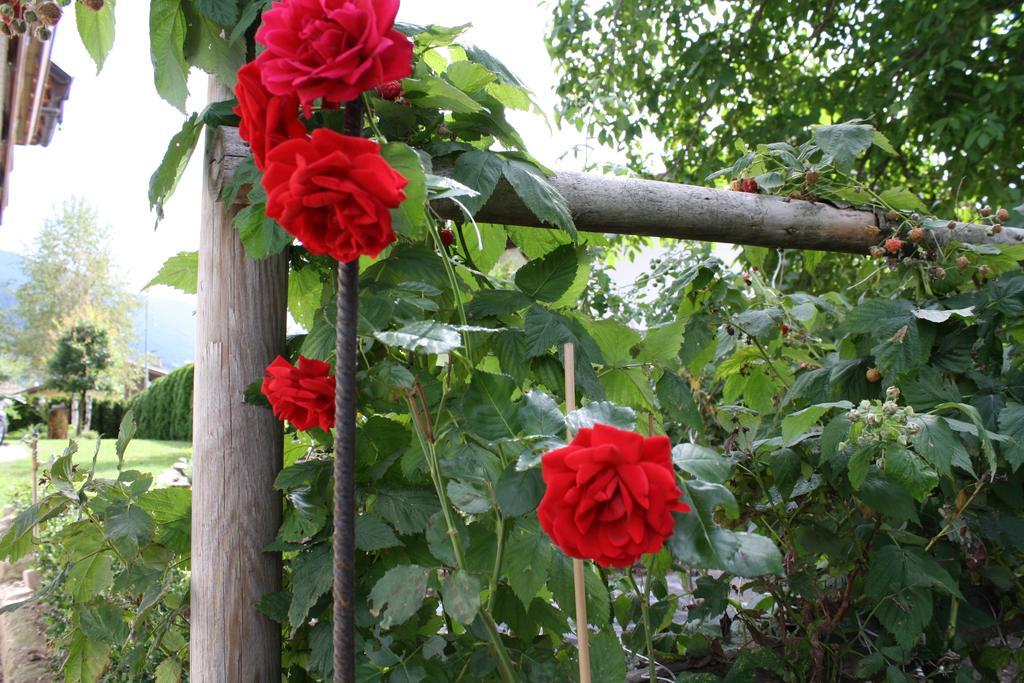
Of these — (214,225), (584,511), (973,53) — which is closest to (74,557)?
(214,225)

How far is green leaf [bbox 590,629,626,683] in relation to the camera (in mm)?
978

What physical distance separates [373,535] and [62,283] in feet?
105

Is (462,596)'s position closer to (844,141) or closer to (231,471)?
(231,471)

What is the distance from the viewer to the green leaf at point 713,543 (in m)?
0.63

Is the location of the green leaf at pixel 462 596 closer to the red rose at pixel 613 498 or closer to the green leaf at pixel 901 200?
the red rose at pixel 613 498

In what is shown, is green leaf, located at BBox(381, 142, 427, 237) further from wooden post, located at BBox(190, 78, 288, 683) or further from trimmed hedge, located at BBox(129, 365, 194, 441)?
trimmed hedge, located at BBox(129, 365, 194, 441)

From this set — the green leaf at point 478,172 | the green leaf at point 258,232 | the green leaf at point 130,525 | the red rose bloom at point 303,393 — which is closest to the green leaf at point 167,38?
the green leaf at point 258,232

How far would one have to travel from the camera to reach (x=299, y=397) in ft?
2.81

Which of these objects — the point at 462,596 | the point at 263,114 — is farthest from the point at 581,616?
the point at 263,114

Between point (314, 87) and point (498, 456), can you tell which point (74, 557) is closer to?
point (498, 456)

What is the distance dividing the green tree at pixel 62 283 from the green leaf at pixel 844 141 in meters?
29.3

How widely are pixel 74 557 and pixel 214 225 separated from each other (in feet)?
2.00

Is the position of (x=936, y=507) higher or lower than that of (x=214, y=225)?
lower

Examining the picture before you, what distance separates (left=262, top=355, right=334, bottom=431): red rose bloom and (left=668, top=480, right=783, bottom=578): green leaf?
41 cm
